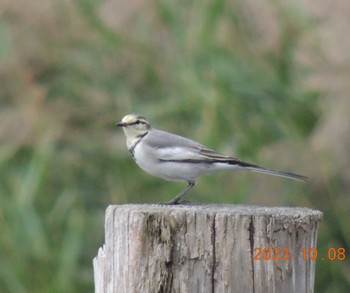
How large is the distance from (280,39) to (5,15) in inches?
58.0

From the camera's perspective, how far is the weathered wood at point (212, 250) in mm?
2812

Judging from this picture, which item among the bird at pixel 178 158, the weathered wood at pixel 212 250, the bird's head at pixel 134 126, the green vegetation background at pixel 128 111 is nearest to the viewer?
the weathered wood at pixel 212 250

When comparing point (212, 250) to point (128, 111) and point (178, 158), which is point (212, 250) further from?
point (128, 111)

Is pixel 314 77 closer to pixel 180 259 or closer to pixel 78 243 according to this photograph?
pixel 78 243

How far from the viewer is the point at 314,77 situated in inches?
229

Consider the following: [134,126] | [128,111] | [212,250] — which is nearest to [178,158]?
[134,126]

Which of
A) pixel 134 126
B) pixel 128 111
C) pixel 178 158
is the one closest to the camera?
pixel 178 158

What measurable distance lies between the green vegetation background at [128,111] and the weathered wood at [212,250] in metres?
2.64

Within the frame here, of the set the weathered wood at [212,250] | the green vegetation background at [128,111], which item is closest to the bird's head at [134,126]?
the weathered wood at [212,250]

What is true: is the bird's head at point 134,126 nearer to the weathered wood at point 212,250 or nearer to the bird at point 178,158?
the bird at point 178,158

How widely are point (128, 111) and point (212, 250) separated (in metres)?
3.12

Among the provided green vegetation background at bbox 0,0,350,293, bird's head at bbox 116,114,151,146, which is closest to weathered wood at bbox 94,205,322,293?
bird's head at bbox 116,114,151,146

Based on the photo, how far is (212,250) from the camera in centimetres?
282

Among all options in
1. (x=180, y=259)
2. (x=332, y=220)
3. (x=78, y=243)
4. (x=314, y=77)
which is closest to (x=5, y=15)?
(x=78, y=243)
